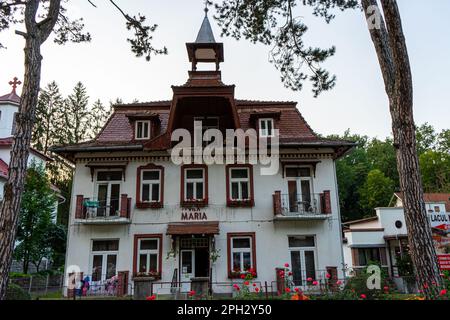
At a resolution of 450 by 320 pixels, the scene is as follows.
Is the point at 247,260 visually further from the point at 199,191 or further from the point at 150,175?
the point at 150,175

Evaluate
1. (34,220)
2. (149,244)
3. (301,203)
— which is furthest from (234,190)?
(34,220)

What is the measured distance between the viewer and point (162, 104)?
19.6m

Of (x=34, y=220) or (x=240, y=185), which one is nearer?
(x=240, y=185)

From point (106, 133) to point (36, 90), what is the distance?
10234 mm

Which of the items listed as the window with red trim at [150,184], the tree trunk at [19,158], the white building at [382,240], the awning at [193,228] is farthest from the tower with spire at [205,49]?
the white building at [382,240]

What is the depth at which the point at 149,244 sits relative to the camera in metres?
16.1

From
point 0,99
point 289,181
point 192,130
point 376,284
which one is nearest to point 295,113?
point 289,181

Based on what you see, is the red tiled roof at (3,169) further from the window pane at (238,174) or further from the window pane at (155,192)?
the window pane at (238,174)

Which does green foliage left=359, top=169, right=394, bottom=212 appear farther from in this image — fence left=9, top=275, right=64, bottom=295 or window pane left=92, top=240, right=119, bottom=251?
fence left=9, top=275, right=64, bottom=295

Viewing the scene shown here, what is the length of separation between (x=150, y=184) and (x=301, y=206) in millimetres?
7045

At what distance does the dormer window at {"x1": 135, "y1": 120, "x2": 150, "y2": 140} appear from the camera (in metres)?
17.6

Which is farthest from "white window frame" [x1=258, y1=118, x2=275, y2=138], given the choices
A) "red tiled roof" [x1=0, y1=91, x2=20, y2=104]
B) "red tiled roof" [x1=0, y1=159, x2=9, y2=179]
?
"red tiled roof" [x1=0, y1=91, x2=20, y2=104]

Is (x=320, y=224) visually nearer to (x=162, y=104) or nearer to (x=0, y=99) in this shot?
(x=162, y=104)

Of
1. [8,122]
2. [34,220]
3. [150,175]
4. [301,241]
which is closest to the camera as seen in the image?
[301,241]
